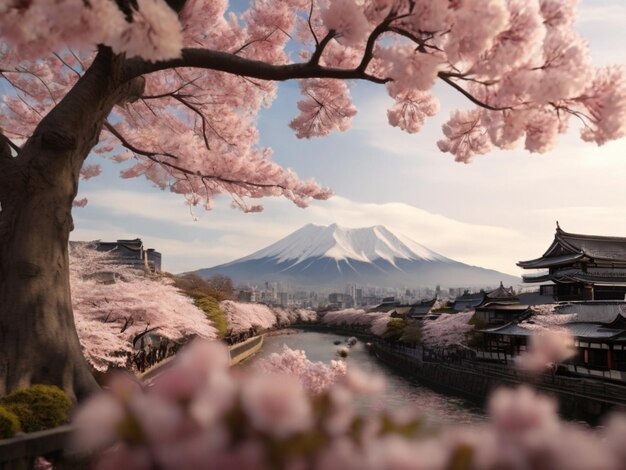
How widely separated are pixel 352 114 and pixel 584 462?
793 cm

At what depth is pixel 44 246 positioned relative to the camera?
5320mm

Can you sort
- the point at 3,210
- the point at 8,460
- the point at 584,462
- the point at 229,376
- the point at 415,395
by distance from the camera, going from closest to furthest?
the point at 584,462
the point at 229,376
the point at 8,460
the point at 3,210
the point at 415,395

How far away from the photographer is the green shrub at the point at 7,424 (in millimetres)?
4359

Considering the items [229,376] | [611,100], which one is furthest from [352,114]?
[229,376]

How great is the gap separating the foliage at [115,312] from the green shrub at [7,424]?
30.0ft

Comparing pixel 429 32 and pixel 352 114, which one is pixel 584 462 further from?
pixel 352 114

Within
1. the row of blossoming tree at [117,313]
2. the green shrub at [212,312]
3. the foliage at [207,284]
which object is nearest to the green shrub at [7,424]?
the row of blossoming tree at [117,313]

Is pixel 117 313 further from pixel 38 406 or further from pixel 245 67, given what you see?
pixel 245 67

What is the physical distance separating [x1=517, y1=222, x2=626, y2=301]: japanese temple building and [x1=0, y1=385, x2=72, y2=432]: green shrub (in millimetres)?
32975

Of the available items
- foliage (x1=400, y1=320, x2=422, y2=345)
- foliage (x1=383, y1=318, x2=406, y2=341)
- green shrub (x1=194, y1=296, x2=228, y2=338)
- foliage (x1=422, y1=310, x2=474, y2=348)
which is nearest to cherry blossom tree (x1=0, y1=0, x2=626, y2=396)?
green shrub (x1=194, y1=296, x2=228, y2=338)

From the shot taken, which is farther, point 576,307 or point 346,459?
point 576,307

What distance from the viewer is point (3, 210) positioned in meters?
5.30

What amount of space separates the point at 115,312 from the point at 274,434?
1750 centimetres

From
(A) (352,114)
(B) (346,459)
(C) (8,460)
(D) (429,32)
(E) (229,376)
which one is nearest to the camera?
(B) (346,459)
